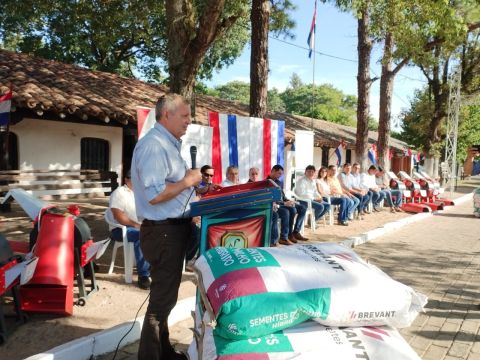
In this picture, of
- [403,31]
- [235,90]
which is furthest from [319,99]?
[403,31]

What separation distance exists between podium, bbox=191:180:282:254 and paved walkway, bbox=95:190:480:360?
1092 mm

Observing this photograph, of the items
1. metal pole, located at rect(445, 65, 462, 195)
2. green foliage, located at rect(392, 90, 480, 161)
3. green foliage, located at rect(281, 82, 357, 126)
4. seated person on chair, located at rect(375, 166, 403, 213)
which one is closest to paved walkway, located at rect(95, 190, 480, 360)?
seated person on chair, located at rect(375, 166, 403, 213)

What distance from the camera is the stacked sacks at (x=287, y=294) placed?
87.6 inches

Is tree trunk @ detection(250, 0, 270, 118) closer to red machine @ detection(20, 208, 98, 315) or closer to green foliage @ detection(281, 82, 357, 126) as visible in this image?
red machine @ detection(20, 208, 98, 315)

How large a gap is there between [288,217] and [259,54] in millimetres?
3121

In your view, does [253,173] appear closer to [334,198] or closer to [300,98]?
[334,198]

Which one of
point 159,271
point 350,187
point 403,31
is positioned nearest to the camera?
point 159,271

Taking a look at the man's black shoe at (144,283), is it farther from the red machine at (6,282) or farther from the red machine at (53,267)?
the red machine at (6,282)

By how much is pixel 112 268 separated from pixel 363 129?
34.2 ft

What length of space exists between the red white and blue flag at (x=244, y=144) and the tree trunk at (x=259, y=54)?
2.00ft

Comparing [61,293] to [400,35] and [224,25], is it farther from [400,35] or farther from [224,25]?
[400,35]

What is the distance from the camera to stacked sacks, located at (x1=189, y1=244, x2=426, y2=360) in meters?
2.22

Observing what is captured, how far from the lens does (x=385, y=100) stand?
15.2 m

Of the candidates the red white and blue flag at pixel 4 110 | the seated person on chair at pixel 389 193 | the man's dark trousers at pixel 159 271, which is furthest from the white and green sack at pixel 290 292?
the seated person on chair at pixel 389 193
